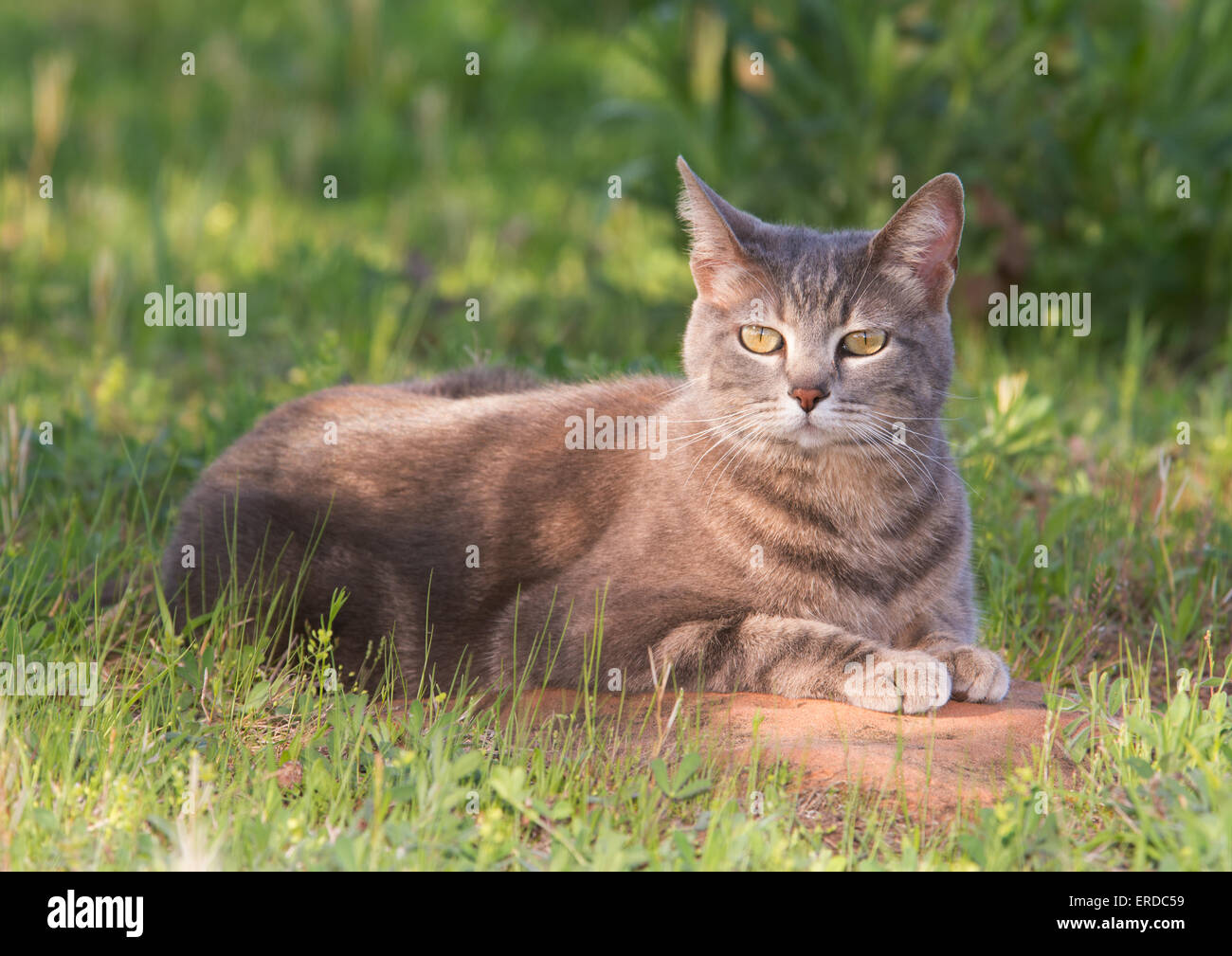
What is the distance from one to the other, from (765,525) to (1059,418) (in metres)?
2.36

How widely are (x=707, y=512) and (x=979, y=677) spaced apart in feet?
2.58

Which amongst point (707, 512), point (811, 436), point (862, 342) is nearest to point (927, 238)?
point (862, 342)

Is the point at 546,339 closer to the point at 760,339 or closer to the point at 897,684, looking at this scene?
the point at 760,339

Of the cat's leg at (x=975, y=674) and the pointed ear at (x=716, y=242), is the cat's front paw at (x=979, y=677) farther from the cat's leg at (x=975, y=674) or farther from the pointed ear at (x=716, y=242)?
the pointed ear at (x=716, y=242)

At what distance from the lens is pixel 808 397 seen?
328cm

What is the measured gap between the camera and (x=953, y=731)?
312 centimetres


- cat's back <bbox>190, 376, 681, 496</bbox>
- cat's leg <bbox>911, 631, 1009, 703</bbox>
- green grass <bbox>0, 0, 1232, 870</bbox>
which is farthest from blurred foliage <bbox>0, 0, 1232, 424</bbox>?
cat's leg <bbox>911, 631, 1009, 703</bbox>

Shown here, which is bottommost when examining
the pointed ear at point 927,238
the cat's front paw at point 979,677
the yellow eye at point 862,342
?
the cat's front paw at point 979,677

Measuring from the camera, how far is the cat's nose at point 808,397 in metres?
3.28

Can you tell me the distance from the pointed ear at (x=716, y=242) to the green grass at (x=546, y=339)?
45.4 inches

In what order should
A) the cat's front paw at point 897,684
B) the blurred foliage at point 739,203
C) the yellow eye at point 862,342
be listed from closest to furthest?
the cat's front paw at point 897,684, the yellow eye at point 862,342, the blurred foliage at point 739,203

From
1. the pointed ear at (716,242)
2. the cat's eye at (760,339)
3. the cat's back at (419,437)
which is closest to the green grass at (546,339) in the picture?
the cat's back at (419,437)
